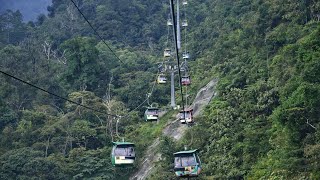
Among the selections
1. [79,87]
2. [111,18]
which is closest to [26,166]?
[79,87]

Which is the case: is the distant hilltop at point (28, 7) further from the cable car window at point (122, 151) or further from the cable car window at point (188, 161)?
the cable car window at point (188, 161)

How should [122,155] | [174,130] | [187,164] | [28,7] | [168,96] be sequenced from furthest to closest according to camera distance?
[28,7]
[168,96]
[174,130]
[122,155]
[187,164]

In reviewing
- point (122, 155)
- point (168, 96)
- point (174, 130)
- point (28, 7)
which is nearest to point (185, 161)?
A: point (122, 155)

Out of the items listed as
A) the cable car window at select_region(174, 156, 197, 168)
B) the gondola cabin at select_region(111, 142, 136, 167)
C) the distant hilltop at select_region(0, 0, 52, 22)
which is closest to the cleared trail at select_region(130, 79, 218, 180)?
the gondola cabin at select_region(111, 142, 136, 167)

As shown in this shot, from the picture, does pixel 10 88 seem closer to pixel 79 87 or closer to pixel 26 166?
pixel 79 87

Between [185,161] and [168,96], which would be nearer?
[185,161]

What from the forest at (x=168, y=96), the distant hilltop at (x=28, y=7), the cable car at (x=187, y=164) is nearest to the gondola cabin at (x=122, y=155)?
the forest at (x=168, y=96)

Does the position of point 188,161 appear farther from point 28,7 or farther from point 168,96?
point 28,7
